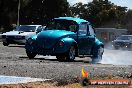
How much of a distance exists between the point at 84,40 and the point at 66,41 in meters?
1.79

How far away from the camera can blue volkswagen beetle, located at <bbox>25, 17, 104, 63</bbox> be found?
16.3 meters

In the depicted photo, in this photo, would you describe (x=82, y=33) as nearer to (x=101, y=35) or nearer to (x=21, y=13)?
(x=101, y=35)

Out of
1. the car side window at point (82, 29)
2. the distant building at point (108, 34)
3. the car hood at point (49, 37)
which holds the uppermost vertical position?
the car side window at point (82, 29)

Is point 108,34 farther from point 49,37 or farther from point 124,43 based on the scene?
point 49,37

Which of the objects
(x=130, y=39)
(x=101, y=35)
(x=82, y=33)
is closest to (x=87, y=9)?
(x=101, y=35)

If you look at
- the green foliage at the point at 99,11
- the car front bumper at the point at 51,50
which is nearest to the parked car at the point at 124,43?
the car front bumper at the point at 51,50

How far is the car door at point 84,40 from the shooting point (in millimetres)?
17650

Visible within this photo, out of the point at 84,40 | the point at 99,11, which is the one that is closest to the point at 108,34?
the point at 84,40

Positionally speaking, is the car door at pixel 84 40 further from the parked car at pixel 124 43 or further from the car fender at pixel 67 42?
the parked car at pixel 124 43

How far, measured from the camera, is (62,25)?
17.7 meters

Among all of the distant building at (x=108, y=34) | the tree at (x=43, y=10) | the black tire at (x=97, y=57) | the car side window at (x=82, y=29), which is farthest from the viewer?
the tree at (x=43, y=10)

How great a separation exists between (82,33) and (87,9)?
117493 millimetres

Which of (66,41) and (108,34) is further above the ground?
(66,41)

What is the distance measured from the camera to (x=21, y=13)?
9231cm
